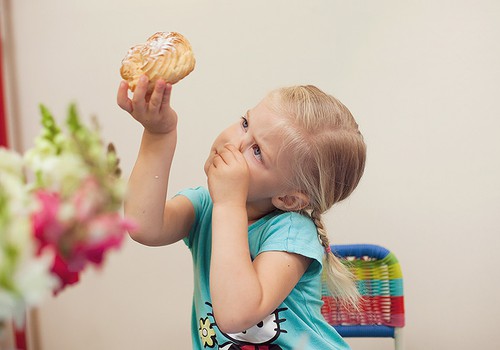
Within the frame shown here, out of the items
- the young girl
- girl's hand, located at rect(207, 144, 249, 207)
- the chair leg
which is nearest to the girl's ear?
the young girl

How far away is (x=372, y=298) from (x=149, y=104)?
845 mm

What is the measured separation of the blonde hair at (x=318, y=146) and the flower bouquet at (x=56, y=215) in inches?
26.4

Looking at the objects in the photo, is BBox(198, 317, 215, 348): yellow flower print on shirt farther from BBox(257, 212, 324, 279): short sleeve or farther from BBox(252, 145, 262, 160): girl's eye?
BBox(252, 145, 262, 160): girl's eye

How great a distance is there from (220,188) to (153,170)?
0.40ft

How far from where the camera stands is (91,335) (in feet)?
6.63

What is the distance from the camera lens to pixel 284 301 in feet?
3.48

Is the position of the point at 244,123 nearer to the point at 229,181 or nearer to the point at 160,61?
the point at 229,181

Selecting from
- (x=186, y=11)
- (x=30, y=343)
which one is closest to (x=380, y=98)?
(x=186, y=11)

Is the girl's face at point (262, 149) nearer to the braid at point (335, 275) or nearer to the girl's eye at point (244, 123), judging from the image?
the girl's eye at point (244, 123)

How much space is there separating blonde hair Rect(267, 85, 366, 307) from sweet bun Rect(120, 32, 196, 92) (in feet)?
0.83

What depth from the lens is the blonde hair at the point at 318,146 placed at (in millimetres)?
1021

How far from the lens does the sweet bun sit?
791 millimetres

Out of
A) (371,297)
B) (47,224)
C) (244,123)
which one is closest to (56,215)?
(47,224)

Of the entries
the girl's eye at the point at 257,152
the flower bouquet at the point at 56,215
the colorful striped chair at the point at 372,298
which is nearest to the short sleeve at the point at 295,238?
the girl's eye at the point at 257,152
